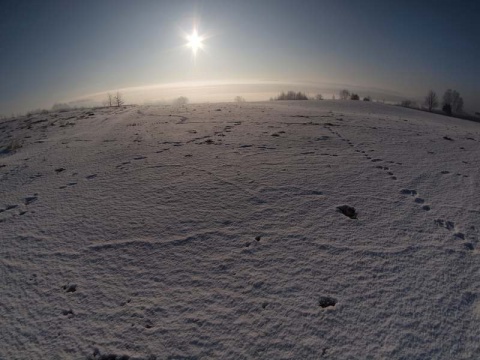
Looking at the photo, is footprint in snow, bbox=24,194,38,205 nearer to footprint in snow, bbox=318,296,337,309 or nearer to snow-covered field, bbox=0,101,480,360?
snow-covered field, bbox=0,101,480,360

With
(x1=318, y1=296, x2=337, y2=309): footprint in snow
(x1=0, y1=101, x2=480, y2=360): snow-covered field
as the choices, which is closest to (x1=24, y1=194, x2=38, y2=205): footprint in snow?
(x1=0, y1=101, x2=480, y2=360): snow-covered field

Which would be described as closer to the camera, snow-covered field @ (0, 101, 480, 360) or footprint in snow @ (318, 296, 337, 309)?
snow-covered field @ (0, 101, 480, 360)

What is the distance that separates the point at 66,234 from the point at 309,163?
434 cm

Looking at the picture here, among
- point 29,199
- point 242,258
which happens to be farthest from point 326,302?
point 29,199

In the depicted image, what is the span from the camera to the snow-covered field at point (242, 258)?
7.42ft

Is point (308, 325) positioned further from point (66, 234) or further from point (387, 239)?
point (66, 234)

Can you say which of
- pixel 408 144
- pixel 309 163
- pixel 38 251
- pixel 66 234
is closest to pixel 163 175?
pixel 66 234

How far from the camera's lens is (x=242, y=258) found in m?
3.06

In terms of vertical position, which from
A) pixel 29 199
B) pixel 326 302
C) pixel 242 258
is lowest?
pixel 326 302

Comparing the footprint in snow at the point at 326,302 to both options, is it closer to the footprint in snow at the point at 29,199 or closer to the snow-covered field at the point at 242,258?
the snow-covered field at the point at 242,258

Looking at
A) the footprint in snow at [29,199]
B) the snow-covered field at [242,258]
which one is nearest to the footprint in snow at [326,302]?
the snow-covered field at [242,258]

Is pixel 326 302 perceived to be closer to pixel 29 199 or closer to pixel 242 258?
pixel 242 258

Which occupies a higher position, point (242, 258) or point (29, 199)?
point (29, 199)

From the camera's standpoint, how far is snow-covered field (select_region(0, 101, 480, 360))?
2.26m
